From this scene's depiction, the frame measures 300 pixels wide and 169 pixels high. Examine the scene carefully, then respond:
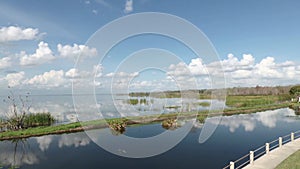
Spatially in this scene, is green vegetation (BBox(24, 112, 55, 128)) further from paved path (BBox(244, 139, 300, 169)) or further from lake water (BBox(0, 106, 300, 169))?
paved path (BBox(244, 139, 300, 169))

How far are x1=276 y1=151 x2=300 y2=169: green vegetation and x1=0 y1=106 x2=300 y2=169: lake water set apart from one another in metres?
4.67

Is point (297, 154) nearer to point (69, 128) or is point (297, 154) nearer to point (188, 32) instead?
point (188, 32)

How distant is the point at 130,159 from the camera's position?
65.0 feet

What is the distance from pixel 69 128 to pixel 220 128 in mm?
19470

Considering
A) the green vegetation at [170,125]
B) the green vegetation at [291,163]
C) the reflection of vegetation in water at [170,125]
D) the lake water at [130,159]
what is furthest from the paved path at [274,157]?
the green vegetation at [170,125]

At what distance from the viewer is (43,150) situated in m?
22.6

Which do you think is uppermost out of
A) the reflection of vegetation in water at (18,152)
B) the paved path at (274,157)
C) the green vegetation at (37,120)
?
the green vegetation at (37,120)

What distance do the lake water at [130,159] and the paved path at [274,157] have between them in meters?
3.67

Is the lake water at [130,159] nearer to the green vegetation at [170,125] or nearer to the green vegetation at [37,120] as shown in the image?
the green vegetation at [170,125]

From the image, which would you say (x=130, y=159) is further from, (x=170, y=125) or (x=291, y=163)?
(x=170, y=125)

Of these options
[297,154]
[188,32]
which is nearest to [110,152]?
[188,32]

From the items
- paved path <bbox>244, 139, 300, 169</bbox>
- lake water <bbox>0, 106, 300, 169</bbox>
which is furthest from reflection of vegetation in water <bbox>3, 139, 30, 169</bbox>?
paved path <bbox>244, 139, 300, 169</bbox>

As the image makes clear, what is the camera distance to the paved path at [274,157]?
42.0 feet

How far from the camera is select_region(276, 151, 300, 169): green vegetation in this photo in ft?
40.3
